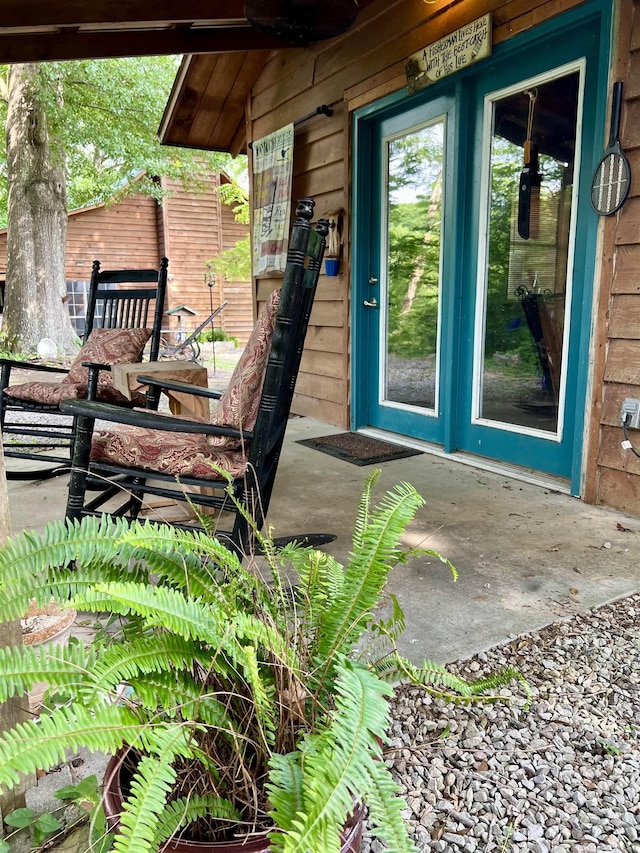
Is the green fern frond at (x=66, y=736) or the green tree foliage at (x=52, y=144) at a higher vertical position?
the green tree foliage at (x=52, y=144)

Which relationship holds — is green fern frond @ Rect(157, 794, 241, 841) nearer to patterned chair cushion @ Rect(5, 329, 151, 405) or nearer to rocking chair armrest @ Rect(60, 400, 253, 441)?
rocking chair armrest @ Rect(60, 400, 253, 441)

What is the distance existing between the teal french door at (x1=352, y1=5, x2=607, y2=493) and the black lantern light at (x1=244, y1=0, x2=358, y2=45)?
0.60m

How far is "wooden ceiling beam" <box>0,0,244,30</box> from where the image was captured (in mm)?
3342

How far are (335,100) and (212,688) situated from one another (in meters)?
4.10

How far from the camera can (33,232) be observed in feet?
28.8

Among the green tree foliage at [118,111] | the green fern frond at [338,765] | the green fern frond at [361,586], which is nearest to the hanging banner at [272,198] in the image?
the green fern frond at [361,586]

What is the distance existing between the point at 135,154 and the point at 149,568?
1012 centimetres

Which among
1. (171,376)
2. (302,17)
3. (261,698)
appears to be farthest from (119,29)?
(261,698)

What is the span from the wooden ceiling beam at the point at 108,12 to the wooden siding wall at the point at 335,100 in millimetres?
742

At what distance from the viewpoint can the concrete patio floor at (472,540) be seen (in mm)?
1606

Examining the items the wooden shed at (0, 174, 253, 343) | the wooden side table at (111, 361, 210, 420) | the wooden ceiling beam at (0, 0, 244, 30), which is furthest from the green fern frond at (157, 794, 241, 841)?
the wooden shed at (0, 174, 253, 343)

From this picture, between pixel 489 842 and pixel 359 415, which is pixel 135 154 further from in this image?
pixel 489 842

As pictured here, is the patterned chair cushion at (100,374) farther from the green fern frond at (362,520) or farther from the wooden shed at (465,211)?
the green fern frond at (362,520)

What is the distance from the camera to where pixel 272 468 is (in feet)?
5.60
